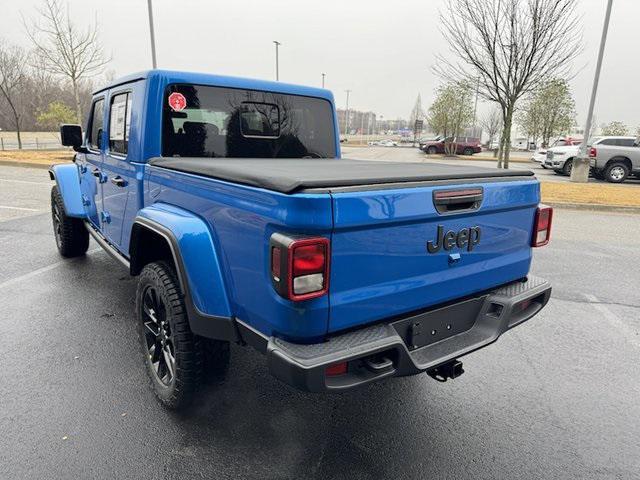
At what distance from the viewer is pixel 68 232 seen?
5.54 m

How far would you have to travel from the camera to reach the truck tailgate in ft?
6.39

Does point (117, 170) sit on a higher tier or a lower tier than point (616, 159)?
higher

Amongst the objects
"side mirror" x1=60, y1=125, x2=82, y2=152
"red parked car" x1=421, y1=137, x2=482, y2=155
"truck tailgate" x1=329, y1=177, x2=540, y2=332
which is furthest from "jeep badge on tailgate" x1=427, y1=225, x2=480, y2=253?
"red parked car" x1=421, y1=137, x2=482, y2=155

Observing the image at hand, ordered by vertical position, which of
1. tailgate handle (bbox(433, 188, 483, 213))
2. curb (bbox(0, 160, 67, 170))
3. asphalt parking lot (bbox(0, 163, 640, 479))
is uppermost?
tailgate handle (bbox(433, 188, 483, 213))

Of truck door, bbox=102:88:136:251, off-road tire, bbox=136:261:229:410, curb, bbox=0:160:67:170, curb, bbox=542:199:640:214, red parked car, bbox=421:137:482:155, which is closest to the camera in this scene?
off-road tire, bbox=136:261:229:410

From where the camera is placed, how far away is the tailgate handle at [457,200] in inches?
86.6

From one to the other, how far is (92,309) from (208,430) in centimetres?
229

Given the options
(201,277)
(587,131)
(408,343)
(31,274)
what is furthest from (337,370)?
(587,131)

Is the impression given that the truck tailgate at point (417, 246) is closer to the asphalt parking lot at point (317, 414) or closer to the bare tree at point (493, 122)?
the asphalt parking lot at point (317, 414)

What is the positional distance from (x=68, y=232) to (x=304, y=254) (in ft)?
15.6

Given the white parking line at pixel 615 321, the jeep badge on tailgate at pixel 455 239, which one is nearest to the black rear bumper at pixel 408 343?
the jeep badge on tailgate at pixel 455 239

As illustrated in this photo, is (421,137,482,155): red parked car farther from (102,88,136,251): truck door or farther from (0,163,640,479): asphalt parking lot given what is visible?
(102,88,136,251): truck door

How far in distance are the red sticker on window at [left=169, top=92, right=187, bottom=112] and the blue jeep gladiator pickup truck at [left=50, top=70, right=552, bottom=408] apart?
0.03ft

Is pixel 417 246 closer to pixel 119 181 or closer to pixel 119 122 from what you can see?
pixel 119 181
